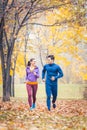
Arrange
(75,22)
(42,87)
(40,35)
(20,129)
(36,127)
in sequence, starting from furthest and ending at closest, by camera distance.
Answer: (42,87)
(40,35)
(75,22)
(36,127)
(20,129)

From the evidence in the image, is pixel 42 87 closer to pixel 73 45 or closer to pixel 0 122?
pixel 73 45

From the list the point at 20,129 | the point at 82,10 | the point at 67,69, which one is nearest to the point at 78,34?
the point at 82,10

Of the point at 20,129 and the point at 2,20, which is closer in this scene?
the point at 20,129

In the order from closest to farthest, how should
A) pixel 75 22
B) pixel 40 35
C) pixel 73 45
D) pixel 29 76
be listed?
pixel 29 76 → pixel 75 22 → pixel 73 45 → pixel 40 35

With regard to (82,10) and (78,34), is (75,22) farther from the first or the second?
(78,34)

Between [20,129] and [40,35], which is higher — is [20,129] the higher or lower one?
the lower one

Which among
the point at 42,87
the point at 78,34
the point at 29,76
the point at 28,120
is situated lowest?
the point at 42,87

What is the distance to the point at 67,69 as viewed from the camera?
6956cm

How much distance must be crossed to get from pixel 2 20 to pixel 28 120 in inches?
267

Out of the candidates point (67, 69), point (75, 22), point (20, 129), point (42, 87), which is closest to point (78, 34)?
point (75, 22)

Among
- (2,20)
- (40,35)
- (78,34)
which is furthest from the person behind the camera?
(40,35)

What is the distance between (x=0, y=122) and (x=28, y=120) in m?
0.86

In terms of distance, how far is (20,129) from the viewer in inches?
337

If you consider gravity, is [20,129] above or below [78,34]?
below
